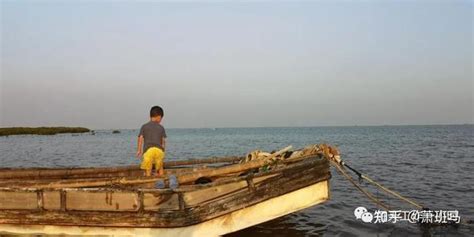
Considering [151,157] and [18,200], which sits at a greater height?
[151,157]

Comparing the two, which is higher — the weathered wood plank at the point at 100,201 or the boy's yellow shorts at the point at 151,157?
the boy's yellow shorts at the point at 151,157

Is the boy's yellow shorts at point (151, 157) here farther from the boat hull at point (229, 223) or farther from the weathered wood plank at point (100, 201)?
the boat hull at point (229, 223)

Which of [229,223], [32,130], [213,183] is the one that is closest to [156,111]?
[213,183]

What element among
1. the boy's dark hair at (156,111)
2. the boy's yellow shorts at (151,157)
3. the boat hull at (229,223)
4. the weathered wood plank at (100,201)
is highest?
the boy's dark hair at (156,111)

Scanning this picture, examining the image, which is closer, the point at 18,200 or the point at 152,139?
the point at 18,200

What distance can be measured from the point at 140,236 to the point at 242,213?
1.72m

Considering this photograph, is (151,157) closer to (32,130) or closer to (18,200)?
(18,200)

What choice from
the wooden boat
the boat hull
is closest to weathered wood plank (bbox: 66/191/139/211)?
the wooden boat

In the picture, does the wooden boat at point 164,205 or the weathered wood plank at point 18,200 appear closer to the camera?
the wooden boat at point 164,205

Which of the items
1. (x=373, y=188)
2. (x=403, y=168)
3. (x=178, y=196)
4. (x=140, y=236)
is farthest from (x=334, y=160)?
(x=403, y=168)

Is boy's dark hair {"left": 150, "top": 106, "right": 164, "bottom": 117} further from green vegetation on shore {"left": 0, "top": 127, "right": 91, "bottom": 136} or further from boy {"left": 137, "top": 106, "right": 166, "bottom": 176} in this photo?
green vegetation on shore {"left": 0, "top": 127, "right": 91, "bottom": 136}

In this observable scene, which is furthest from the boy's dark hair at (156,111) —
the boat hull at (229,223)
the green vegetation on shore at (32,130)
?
the green vegetation on shore at (32,130)

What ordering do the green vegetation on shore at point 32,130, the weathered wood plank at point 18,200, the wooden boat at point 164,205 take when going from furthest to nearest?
the green vegetation on shore at point 32,130, the weathered wood plank at point 18,200, the wooden boat at point 164,205

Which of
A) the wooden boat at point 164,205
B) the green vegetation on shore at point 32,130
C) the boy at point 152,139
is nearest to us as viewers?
the wooden boat at point 164,205
